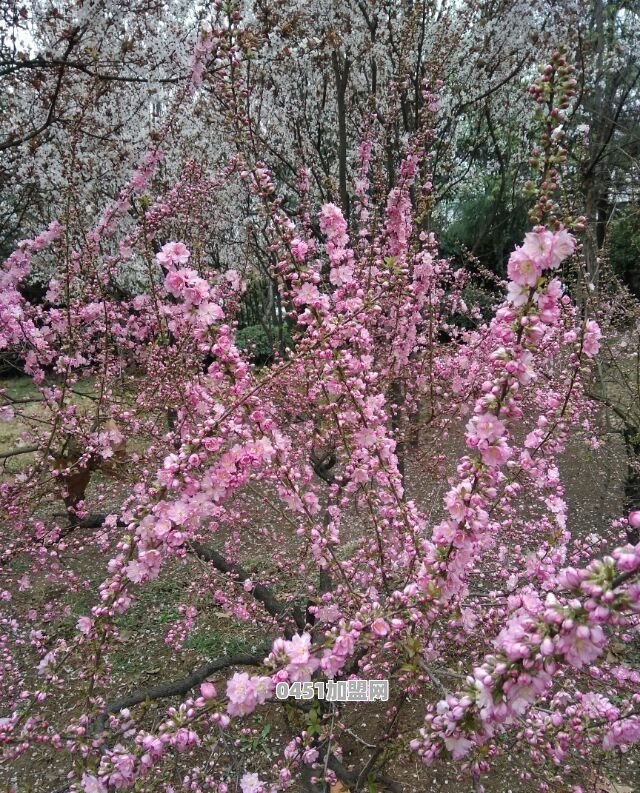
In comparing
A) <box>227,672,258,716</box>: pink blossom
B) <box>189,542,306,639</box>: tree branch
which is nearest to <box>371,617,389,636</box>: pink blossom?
<box>227,672,258,716</box>: pink blossom

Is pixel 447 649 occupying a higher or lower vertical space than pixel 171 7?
lower

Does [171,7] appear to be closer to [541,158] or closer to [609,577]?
[541,158]

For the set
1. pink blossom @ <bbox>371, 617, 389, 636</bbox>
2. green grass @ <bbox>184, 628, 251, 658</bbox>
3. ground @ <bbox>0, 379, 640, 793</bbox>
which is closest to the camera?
pink blossom @ <bbox>371, 617, 389, 636</bbox>

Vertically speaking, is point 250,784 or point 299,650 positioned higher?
point 299,650

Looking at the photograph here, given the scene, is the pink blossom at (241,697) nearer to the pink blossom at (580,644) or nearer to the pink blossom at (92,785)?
the pink blossom at (92,785)

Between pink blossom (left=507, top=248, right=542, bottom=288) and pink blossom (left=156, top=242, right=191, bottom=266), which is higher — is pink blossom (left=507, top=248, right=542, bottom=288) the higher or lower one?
the lower one

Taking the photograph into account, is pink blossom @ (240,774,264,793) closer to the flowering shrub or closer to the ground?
the flowering shrub

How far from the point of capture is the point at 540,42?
566 centimetres

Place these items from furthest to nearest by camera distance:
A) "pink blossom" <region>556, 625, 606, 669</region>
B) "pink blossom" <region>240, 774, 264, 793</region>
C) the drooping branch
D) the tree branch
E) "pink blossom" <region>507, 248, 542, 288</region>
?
the tree branch < the drooping branch < "pink blossom" <region>240, 774, 264, 793</region> < "pink blossom" <region>507, 248, 542, 288</region> < "pink blossom" <region>556, 625, 606, 669</region>

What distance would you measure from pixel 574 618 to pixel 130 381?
16.0 ft

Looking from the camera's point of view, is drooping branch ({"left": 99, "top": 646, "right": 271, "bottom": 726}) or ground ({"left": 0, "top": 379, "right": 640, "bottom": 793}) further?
ground ({"left": 0, "top": 379, "right": 640, "bottom": 793})

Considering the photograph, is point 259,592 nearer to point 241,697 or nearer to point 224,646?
point 224,646

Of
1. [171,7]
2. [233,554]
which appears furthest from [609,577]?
[171,7]

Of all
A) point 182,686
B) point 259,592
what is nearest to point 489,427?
point 182,686
